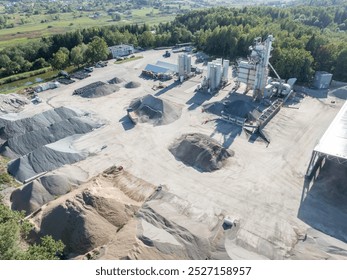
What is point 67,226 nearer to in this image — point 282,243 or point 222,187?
point 222,187

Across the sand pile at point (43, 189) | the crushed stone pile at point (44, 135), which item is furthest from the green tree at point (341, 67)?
the sand pile at point (43, 189)

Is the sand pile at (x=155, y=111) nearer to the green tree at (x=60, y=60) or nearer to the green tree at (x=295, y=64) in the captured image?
the green tree at (x=295, y=64)

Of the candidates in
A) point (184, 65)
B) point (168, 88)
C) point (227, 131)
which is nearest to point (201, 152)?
point (227, 131)

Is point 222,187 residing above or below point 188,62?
below

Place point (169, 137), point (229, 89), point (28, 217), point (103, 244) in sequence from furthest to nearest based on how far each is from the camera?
1. point (229, 89)
2. point (169, 137)
3. point (28, 217)
4. point (103, 244)

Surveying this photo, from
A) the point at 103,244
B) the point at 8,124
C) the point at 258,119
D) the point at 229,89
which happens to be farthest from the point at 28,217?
the point at 229,89

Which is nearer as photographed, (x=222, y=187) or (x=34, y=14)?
(x=222, y=187)

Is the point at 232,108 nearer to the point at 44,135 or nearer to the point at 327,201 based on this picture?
the point at 327,201
